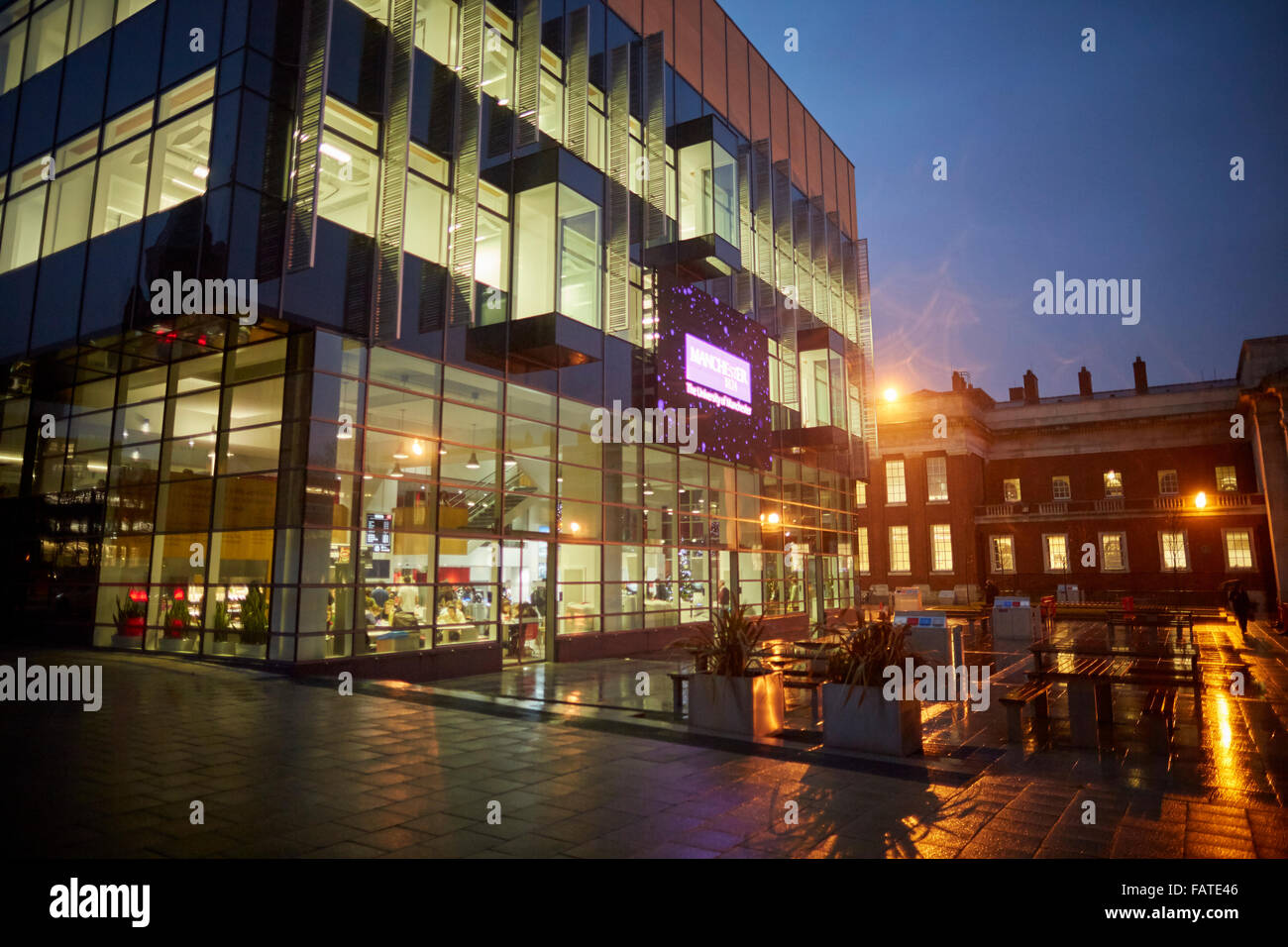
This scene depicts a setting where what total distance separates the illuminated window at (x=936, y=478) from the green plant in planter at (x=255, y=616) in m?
43.3

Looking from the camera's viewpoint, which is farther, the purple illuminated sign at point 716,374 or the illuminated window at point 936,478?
the illuminated window at point 936,478

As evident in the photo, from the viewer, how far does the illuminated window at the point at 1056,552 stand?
47250mm

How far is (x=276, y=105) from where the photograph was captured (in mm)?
14164

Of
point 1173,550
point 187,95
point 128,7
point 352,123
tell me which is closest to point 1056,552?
point 1173,550

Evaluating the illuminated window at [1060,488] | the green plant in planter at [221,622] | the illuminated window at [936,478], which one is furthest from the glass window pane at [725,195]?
the illuminated window at [1060,488]

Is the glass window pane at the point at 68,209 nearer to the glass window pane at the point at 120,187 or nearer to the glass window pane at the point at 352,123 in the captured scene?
the glass window pane at the point at 120,187

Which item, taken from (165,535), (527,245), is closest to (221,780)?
(165,535)

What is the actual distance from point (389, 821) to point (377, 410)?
10.8 m

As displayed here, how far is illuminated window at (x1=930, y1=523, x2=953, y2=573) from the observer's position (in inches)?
1893

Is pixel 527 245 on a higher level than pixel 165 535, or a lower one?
higher

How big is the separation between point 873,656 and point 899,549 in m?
43.7

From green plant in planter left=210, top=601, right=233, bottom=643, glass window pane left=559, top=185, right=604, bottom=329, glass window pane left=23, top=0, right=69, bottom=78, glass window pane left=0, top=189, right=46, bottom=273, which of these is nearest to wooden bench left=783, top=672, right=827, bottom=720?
green plant in planter left=210, top=601, right=233, bottom=643
